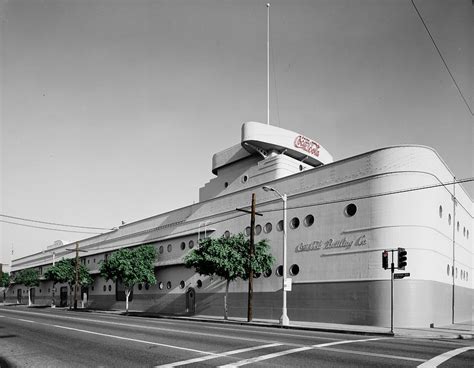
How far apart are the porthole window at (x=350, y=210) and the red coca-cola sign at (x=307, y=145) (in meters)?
12.0

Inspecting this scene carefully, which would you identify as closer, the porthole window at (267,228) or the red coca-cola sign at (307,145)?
the porthole window at (267,228)

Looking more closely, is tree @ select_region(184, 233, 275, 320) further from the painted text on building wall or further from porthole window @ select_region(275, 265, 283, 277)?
the painted text on building wall

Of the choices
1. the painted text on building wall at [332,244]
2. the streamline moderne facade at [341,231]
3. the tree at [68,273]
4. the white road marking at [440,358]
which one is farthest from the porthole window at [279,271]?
the tree at [68,273]

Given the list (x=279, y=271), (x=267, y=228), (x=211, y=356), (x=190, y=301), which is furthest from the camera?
(x=190, y=301)

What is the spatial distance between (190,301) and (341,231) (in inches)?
668

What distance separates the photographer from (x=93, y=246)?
6125cm

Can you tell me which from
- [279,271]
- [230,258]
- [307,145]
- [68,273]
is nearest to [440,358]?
[230,258]

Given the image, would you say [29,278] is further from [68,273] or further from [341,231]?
[341,231]

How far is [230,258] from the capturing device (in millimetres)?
28891

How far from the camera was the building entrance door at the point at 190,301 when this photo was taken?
121 feet

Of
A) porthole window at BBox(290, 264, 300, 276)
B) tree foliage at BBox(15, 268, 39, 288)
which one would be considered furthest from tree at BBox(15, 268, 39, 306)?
porthole window at BBox(290, 264, 300, 276)

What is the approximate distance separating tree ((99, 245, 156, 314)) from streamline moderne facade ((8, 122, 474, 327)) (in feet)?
6.35

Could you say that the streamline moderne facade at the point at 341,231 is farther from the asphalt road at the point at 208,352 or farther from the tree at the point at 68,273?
Answer: the tree at the point at 68,273

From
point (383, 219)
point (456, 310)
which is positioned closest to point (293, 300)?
point (383, 219)
